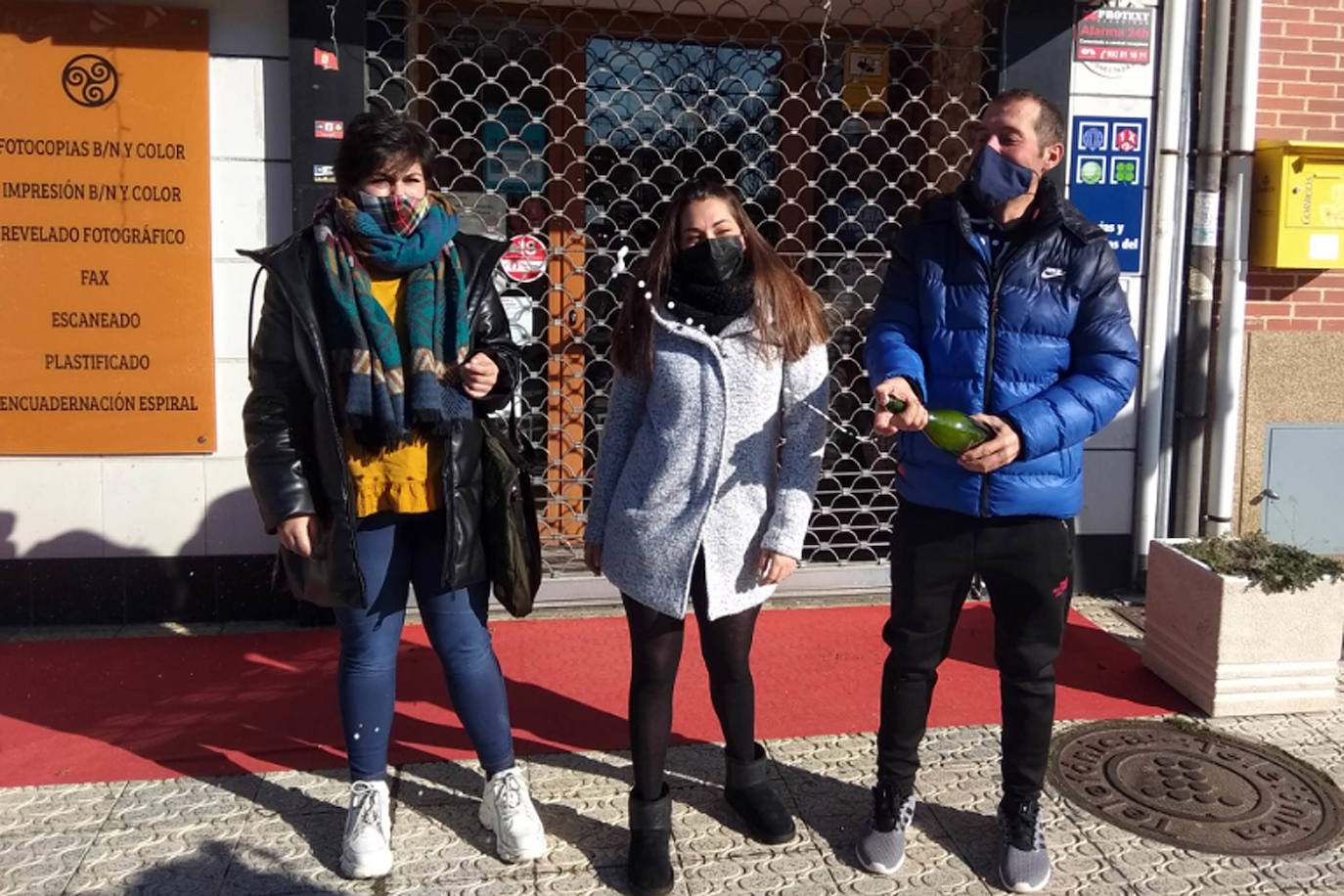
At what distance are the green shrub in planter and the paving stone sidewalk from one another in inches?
22.8

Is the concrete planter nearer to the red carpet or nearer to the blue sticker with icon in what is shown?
the red carpet

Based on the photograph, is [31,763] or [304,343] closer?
[304,343]

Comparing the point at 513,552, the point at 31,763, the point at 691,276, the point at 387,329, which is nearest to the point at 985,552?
the point at 691,276

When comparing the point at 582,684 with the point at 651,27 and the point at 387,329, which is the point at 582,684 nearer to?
the point at 387,329

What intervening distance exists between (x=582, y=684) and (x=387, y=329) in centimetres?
186

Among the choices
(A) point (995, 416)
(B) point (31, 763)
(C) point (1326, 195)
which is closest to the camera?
(A) point (995, 416)

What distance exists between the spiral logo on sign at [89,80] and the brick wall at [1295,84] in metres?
4.93

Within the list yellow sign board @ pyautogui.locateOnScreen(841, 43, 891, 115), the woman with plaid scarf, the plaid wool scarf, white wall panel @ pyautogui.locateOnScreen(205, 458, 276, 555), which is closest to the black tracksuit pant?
the woman with plaid scarf

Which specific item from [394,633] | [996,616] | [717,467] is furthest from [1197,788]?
[394,633]

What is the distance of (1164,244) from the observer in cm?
493

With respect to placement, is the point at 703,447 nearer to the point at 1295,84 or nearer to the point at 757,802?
the point at 757,802

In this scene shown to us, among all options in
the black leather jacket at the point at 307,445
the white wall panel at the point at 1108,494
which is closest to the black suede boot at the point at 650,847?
the black leather jacket at the point at 307,445

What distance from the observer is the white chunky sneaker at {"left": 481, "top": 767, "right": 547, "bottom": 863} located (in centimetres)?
284

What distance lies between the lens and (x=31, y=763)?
337cm
